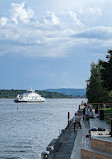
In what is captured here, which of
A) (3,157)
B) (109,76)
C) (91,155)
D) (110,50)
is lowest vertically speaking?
(3,157)

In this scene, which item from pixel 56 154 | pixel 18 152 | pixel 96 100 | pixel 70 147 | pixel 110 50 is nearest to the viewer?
pixel 56 154

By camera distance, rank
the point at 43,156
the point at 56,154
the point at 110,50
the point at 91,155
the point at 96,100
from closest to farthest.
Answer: the point at 91,155 → the point at 43,156 → the point at 56,154 → the point at 110,50 → the point at 96,100

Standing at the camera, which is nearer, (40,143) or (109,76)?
(40,143)

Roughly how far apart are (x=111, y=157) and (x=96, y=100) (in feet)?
189

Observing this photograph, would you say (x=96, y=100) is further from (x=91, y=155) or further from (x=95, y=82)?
(x=91, y=155)

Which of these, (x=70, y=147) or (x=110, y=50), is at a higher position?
(x=110, y=50)

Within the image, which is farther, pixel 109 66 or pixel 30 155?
pixel 109 66

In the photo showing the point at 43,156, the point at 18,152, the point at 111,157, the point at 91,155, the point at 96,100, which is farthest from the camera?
the point at 96,100

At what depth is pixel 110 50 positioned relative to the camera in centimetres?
4184

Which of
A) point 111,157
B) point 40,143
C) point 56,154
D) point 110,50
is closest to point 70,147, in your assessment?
point 56,154

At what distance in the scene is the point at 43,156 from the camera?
16.0m

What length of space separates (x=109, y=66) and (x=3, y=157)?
63.0ft

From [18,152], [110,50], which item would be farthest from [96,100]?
[18,152]

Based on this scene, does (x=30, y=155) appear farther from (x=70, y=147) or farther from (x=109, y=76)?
(x=109, y=76)
